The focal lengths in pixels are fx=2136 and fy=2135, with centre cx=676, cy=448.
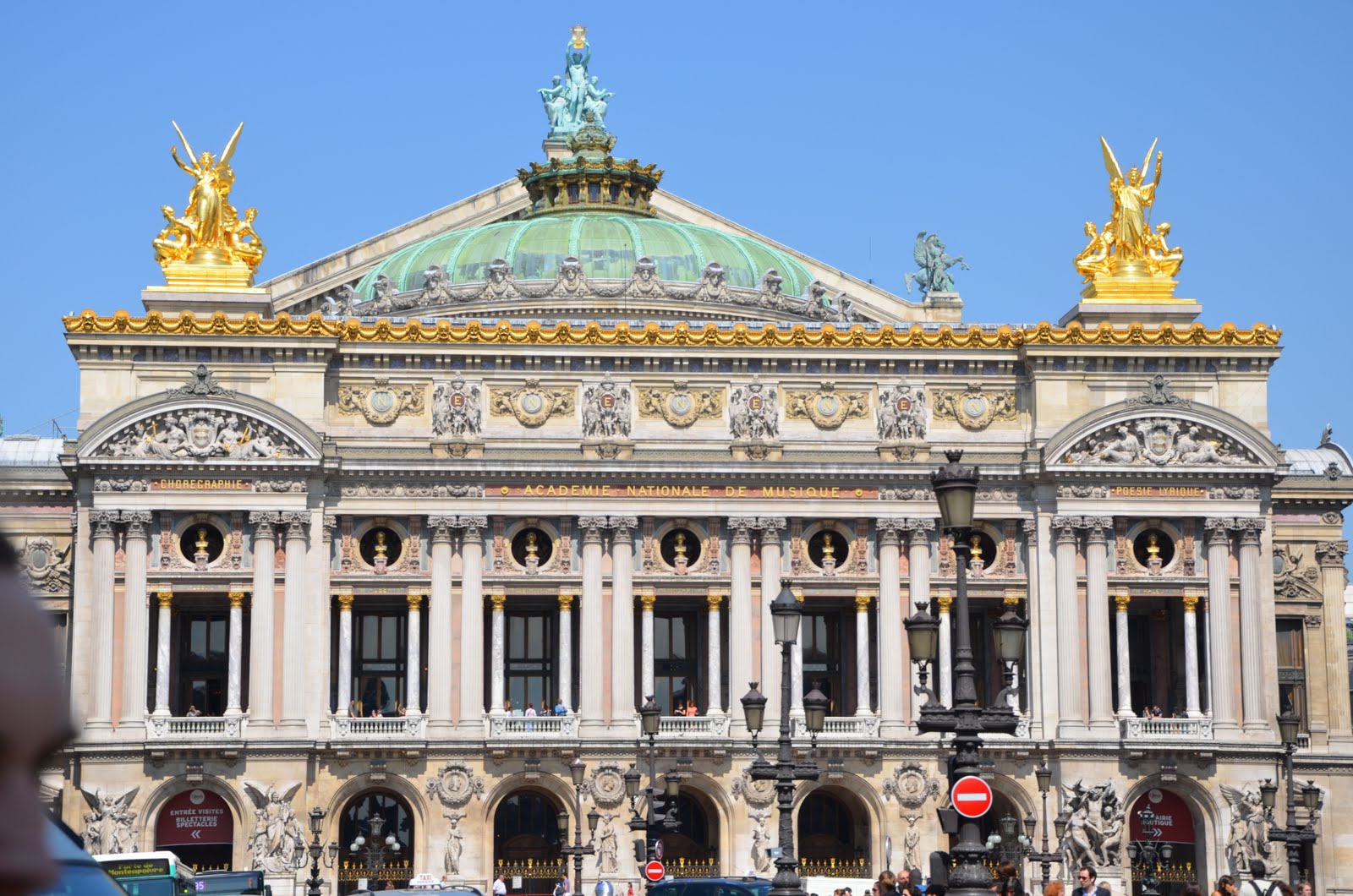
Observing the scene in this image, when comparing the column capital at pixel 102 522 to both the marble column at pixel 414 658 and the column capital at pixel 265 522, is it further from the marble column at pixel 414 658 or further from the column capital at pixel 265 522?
the marble column at pixel 414 658

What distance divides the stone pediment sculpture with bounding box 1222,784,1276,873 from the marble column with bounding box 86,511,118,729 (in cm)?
3338

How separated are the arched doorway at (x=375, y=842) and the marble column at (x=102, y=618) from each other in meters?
7.85

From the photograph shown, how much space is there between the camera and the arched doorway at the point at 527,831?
6550 centimetres

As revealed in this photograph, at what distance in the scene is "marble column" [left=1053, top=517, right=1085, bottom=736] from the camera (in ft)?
214

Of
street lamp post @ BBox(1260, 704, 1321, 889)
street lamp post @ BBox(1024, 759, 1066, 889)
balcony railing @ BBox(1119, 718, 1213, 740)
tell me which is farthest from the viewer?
balcony railing @ BBox(1119, 718, 1213, 740)

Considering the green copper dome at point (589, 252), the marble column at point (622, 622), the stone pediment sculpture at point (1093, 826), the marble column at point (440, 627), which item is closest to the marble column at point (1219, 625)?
the stone pediment sculpture at point (1093, 826)

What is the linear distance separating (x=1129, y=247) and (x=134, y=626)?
111 feet

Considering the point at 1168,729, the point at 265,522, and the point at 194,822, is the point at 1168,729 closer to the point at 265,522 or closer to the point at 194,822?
the point at 265,522

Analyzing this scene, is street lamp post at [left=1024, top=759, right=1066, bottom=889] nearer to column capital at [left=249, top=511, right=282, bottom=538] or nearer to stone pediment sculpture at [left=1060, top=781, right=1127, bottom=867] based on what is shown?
stone pediment sculpture at [left=1060, top=781, right=1127, bottom=867]

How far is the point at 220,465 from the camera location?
63.9 metres

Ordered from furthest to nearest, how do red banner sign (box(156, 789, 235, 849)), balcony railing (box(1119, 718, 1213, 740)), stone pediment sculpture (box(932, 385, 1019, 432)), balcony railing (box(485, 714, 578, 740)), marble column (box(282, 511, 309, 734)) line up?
stone pediment sculpture (box(932, 385, 1019, 432)) → balcony railing (box(1119, 718, 1213, 740)) → balcony railing (box(485, 714, 578, 740)) → marble column (box(282, 511, 309, 734)) → red banner sign (box(156, 789, 235, 849))

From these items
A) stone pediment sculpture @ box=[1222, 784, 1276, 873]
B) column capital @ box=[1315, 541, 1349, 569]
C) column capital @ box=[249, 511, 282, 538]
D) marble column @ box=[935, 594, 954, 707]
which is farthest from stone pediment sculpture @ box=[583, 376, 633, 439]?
column capital @ box=[1315, 541, 1349, 569]

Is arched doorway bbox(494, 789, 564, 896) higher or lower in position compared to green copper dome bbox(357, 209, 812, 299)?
lower

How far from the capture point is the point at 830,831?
67.7 m
